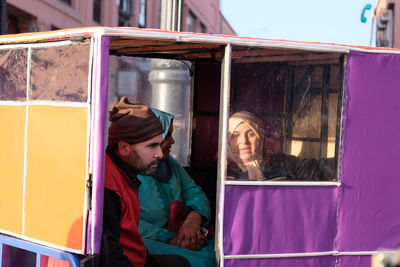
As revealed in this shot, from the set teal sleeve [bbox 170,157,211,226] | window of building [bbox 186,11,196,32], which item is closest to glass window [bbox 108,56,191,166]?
teal sleeve [bbox 170,157,211,226]

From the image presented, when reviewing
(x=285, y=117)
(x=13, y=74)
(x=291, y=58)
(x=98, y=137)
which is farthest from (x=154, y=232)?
(x=291, y=58)

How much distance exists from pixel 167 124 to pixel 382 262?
271 cm

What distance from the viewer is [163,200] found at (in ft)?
13.0

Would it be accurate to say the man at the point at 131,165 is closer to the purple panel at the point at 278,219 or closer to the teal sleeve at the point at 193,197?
the purple panel at the point at 278,219

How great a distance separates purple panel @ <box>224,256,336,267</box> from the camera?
3139 mm

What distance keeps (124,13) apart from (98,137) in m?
16.3

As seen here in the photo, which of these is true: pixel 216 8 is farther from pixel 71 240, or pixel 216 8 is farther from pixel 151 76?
pixel 71 240

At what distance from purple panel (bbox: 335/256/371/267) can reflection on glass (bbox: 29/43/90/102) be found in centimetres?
191

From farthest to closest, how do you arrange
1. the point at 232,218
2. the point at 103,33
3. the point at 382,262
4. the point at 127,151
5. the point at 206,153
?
the point at 206,153
the point at 127,151
the point at 232,218
the point at 103,33
the point at 382,262

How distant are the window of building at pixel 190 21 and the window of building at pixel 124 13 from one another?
5.35 metres

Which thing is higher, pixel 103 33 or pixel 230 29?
pixel 230 29

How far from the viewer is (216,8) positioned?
30.3m

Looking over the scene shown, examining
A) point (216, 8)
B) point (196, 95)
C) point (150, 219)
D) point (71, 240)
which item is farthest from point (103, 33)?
point (216, 8)

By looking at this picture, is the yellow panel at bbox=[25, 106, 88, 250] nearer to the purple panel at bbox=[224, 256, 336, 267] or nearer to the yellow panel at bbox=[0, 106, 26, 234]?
the yellow panel at bbox=[0, 106, 26, 234]
